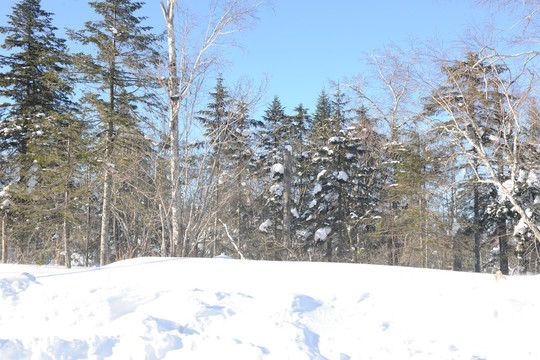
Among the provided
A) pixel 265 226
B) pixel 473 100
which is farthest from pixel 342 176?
pixel 473 100

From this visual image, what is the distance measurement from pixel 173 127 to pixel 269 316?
21.5ft

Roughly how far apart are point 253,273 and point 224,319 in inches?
57.9

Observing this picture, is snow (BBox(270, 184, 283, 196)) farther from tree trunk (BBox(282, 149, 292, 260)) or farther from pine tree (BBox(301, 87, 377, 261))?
pine tree (BBox(301, 87, 377, 261))

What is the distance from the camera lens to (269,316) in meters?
3.98

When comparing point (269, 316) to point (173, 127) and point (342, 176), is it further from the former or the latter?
point (342, 176)

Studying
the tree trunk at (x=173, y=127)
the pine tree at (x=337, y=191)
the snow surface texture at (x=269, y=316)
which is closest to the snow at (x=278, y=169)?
the pine tree at (x=337, y=191)

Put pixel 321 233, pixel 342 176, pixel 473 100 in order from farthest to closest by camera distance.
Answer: pixel 342 176 < pixel 321 233 < pixel 473 100

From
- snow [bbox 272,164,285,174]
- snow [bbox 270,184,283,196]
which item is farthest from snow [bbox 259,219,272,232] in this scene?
snow [bbox 272,164,285,174]

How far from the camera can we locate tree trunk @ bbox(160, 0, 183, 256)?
898cm

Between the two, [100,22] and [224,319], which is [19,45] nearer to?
[100,22]

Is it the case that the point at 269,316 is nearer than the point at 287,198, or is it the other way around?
the point at 269,316

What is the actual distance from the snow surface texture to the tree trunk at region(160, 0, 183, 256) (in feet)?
12.2

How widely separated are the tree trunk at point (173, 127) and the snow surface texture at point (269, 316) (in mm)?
3711

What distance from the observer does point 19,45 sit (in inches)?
631
